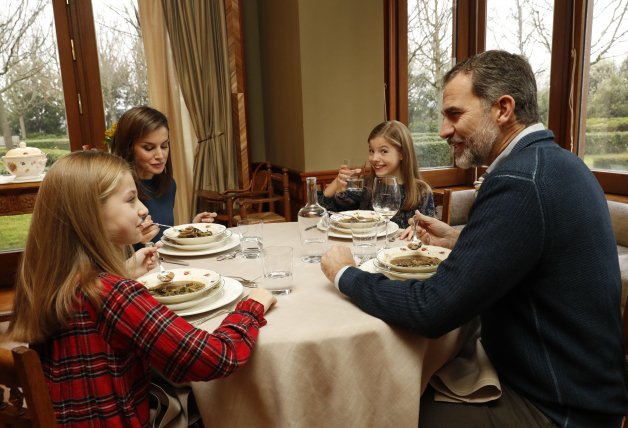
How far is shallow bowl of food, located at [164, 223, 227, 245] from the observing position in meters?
1.74

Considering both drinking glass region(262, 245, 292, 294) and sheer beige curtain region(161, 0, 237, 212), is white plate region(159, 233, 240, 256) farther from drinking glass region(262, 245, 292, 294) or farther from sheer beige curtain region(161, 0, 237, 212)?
sheer beige curtain region(161, 0, 237, 212)

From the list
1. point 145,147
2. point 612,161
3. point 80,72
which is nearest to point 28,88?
point 80,72

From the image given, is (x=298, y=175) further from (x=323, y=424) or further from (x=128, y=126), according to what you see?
(x=323, y=424)

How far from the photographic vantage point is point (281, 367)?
1.08m

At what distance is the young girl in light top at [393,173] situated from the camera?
2537 mm

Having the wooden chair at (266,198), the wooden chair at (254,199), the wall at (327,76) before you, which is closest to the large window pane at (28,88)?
the wooden chair at (254,199)

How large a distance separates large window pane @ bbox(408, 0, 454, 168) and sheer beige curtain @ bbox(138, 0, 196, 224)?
82.9 inches

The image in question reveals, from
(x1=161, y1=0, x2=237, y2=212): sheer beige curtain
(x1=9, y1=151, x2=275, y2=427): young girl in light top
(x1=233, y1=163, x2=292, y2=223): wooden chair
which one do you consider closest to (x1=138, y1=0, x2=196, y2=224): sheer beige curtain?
(x1=161, y1=0, x2=237, y2=212): sheer beige curtain

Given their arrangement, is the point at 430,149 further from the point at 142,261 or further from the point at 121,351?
the point at 121,351

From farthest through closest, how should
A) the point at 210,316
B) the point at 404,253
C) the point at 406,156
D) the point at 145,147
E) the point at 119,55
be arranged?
1. the point at 119,55
2. the point at 406,156
3. the point at 145,147
4. the point at 404,253
5. the point at 210,316

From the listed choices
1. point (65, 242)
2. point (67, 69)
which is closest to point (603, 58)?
point (65, 242)

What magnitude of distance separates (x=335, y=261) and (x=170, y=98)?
12.0ft

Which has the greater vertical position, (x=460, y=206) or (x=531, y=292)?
(x=531, y=292)

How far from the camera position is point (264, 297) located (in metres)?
1.20
